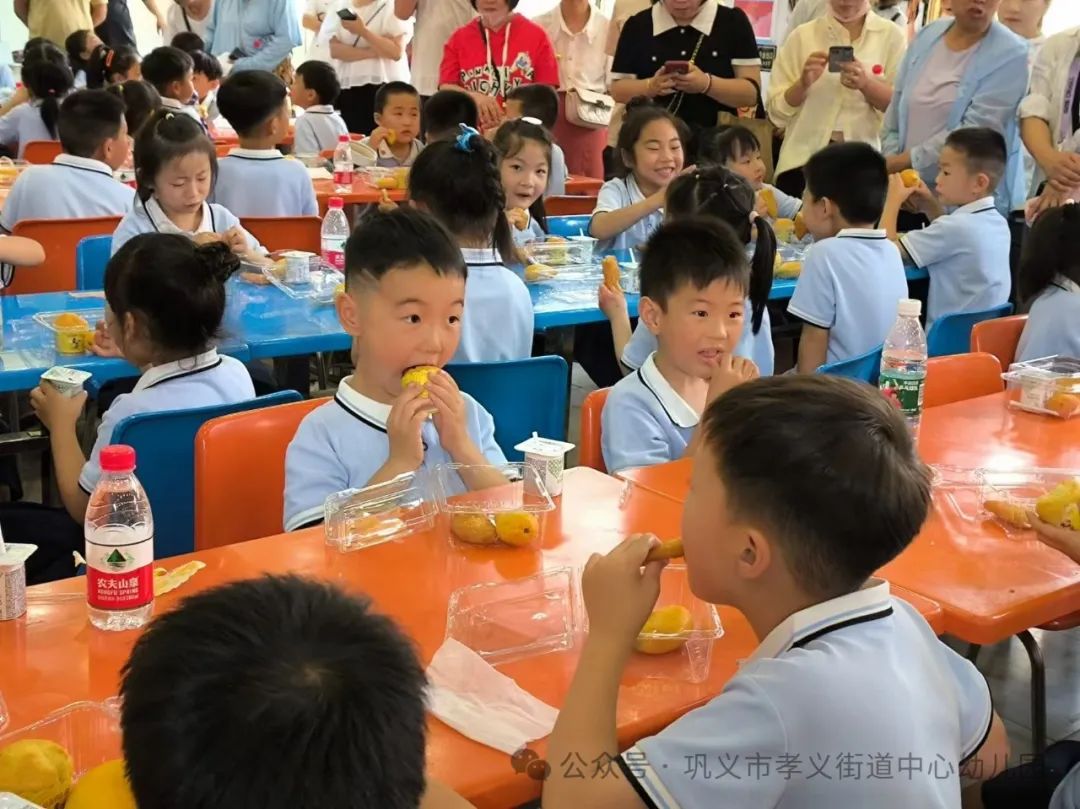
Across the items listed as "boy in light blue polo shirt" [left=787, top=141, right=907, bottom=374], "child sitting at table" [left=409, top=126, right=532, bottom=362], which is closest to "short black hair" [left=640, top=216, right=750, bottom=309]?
"child sitting at table" [left=409, top=126, right=532, bottom=362]

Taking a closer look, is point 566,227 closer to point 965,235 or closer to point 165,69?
point 965,235

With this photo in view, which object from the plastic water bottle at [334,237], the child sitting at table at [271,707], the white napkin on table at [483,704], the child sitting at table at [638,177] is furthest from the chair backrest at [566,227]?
the child sitting at table at [271,707]

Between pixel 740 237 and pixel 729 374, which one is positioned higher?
pixel 740 237

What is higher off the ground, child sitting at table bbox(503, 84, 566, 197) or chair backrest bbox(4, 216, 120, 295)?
child sitting at table bbox(503, 84, 566, 197)

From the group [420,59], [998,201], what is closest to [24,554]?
[998,201]

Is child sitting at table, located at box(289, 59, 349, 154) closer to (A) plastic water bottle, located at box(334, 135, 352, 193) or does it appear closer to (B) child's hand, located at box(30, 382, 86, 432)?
(A) plastic water bottle, located at box(334, 135, 352, 193)

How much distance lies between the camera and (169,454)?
229cm

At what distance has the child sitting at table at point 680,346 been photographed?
245cm

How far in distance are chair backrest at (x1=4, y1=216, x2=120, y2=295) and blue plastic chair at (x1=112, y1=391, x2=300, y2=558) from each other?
202cm

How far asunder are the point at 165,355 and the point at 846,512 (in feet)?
5.76

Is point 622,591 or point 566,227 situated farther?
point 566,227

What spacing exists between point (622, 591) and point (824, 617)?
26 cm

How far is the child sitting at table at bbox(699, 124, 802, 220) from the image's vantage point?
17.1 ft

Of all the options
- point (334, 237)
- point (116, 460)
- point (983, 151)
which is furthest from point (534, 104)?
point (116, 460)
